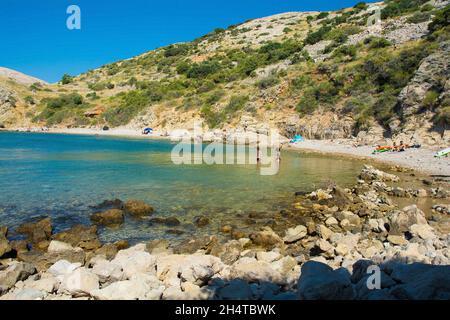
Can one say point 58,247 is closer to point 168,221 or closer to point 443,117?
point 168,221

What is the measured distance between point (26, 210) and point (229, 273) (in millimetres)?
10076

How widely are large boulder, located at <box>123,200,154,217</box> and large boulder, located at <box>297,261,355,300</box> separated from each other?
9024 millimetres

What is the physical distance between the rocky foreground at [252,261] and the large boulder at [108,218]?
0.15 feet

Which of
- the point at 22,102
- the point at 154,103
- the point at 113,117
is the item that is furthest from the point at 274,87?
the point at 22,102

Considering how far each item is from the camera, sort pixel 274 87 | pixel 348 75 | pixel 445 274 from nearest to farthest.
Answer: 1. pixel 445 274
2. pixel 348 75
3. pixel 274 87

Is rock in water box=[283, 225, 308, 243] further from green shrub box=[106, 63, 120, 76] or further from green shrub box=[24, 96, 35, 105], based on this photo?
green shrub box=[106, 63, 120, 76]

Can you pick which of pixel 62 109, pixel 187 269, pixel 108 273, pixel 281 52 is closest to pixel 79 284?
pixel 108 273

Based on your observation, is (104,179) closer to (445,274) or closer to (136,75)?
(445,274)

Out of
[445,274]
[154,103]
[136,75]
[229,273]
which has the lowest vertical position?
[229,273]

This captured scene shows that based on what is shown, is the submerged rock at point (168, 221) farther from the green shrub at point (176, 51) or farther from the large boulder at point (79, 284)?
the green shrub at point (176, 51)

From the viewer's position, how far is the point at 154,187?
61.8 feet

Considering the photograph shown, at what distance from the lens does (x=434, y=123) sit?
97.3ft

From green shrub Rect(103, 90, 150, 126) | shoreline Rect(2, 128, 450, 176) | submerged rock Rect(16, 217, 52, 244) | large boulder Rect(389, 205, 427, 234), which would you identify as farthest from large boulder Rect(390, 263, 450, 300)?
green shrub Rect(103, 90, 150, 126)

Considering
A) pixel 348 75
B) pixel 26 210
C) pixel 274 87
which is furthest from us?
pixel 274 87
